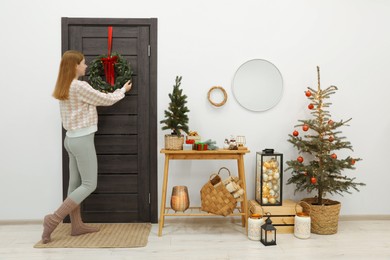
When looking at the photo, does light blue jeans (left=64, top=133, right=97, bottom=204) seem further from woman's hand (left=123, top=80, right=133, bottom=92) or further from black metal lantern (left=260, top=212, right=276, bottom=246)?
black metal lantern (left=260, top=212, right=276, bottom=246)

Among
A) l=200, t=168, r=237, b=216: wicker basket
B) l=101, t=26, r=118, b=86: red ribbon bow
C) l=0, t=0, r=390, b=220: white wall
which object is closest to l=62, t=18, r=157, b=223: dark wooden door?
l=0, t=0, r=390, b=220: white wall

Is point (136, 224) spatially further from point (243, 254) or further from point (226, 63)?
point (226, 63)

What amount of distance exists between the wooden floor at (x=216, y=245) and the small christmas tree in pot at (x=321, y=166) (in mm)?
182

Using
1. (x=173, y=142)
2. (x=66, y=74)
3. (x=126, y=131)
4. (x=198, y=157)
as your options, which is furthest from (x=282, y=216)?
(x=66, y=74)

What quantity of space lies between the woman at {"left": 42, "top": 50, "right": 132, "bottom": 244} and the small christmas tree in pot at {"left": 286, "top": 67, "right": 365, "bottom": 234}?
5.72 ft

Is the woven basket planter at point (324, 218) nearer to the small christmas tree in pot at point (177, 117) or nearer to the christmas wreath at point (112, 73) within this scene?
the small christmas tree in pot at point (177, 117)

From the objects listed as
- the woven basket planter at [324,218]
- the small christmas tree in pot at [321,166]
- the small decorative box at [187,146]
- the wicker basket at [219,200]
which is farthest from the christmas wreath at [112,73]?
the woven basket planter at [324,218]

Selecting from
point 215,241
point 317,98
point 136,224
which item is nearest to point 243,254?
point 215,241

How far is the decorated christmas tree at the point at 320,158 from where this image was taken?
3.42 meters

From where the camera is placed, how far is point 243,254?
292 cm

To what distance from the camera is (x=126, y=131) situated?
3721 mm

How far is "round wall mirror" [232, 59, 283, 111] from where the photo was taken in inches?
148

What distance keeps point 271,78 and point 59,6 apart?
2.11m

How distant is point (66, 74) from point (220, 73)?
4.64 ft
